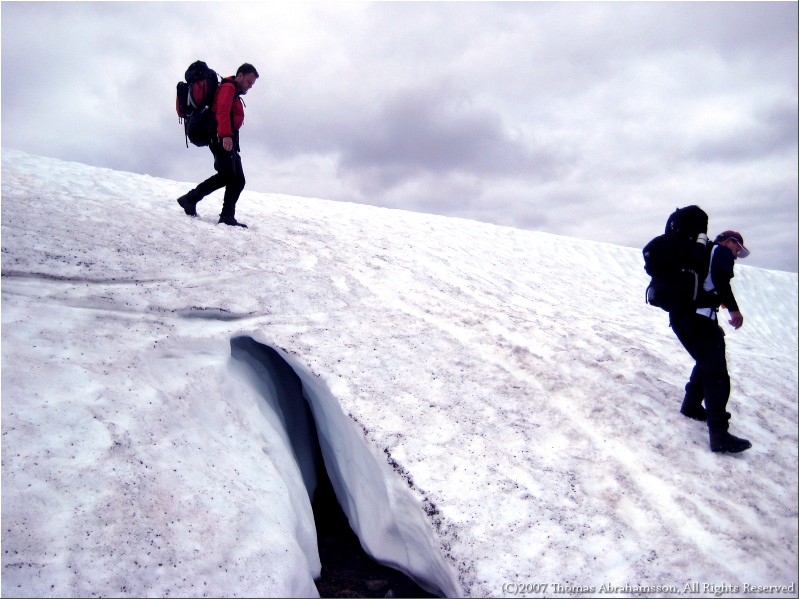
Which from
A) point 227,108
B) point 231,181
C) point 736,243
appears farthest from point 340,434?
point 227,108

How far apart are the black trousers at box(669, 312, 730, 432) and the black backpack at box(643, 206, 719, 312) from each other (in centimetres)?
11

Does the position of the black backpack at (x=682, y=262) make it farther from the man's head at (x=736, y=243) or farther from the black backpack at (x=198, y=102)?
the black backpack at (x=198, y=102)

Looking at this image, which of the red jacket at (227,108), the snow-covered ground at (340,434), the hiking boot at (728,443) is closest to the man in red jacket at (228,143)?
the red jacket at (227,108)

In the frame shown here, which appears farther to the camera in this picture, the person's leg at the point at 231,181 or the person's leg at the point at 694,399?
the person's leg at the point at 231,181

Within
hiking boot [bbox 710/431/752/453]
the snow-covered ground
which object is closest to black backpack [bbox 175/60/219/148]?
the snow-covered ground

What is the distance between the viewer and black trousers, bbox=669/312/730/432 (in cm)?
324

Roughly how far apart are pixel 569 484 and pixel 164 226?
4.97 metres

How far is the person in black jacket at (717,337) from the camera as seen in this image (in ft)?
10.6

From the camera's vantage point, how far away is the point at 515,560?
269 cm

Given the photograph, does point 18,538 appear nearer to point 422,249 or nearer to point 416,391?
point 416,391

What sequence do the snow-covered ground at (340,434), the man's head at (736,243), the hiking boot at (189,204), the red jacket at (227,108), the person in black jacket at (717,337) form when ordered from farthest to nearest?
1. the hiking boot at (189,204)
2. the red jacket at (227,108)
3. the man's head at (736,243)
4. the person in black jacket at (717,337)
5. the snow-covered ground at (340,434)

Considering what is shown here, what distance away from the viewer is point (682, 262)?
3.32 m

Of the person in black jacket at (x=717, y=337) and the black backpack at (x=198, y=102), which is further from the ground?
the black backpack at (x=198, y=102)

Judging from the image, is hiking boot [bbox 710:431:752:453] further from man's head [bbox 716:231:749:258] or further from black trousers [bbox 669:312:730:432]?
man's head [bbox 716:231:749:258]
